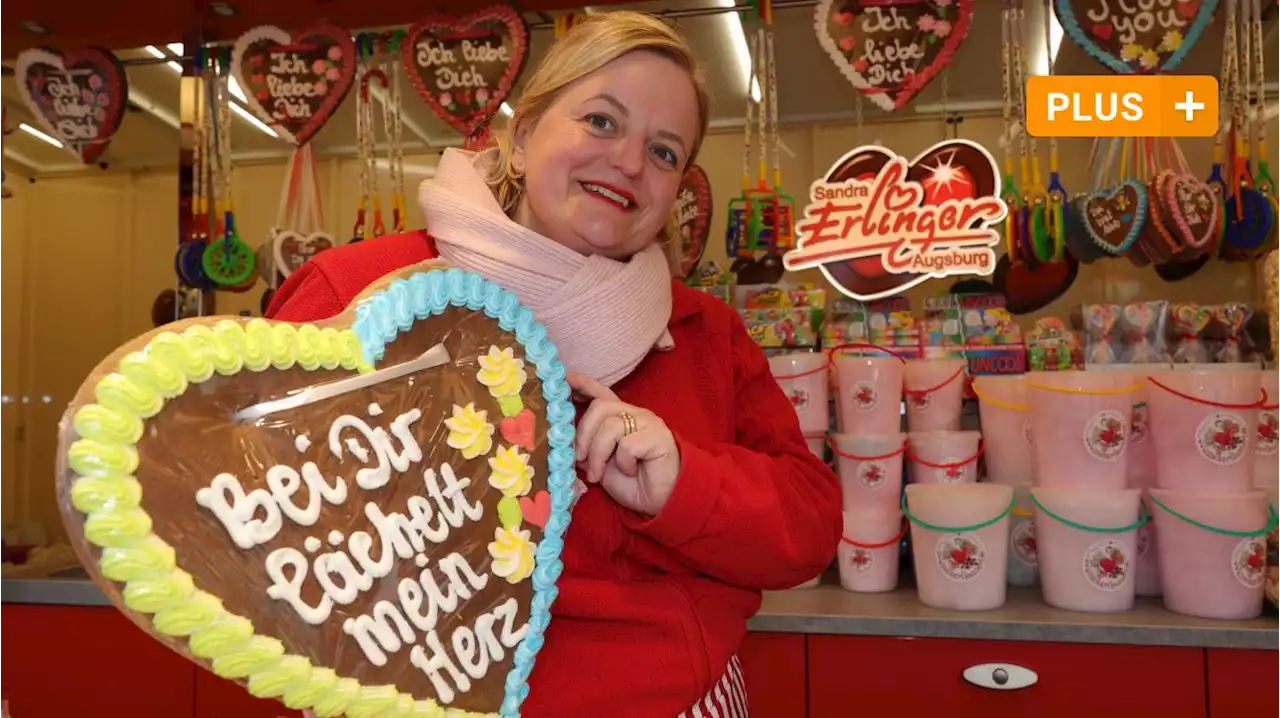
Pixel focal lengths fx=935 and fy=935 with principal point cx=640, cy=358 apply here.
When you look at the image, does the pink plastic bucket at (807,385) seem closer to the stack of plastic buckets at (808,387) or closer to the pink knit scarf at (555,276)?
the stack of plastic buckets at (808,387)

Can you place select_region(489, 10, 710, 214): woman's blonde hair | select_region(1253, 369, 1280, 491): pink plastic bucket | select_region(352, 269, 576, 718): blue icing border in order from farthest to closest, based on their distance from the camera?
select_region(1253, 369, 1280, 491): pink plastic bucket → select_region(489, 10, 710, 214): woman's blonde hair → select_region(352, 269, 576, 718): blue icing border

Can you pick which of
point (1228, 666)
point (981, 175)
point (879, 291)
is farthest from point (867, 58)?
point (1228, 666)

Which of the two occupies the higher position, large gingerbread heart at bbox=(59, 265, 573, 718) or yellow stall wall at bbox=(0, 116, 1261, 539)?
yellow stall wall at bbox=(0, 116, 1261, 539)

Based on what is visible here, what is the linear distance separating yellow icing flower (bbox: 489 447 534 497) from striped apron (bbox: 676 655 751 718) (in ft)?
1.11

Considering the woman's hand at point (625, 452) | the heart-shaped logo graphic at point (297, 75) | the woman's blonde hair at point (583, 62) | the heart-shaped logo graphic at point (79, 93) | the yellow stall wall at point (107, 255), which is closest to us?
the woman's hand at point (625, 452)

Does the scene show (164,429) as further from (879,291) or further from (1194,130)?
(1194,130)

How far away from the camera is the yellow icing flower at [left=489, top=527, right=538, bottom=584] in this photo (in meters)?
0.79

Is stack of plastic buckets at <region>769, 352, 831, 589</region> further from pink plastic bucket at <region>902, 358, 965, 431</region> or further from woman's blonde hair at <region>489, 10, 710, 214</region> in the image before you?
woman's blonde hair at <region>489, 10, 710, 214</region>

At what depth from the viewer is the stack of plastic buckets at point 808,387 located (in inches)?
79.3

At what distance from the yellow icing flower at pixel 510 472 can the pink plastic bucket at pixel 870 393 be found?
51.9 inches

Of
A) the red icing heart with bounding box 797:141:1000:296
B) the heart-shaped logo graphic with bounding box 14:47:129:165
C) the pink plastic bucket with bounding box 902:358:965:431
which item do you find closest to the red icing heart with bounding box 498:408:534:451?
the pink plastic bucket with bounding box 902:358:965:431

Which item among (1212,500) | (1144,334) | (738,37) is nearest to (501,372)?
(1212,500)

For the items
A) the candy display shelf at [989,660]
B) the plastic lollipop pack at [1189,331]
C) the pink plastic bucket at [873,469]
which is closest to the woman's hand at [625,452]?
the candy display shelf at [989,660]

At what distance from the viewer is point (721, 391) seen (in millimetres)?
1084
